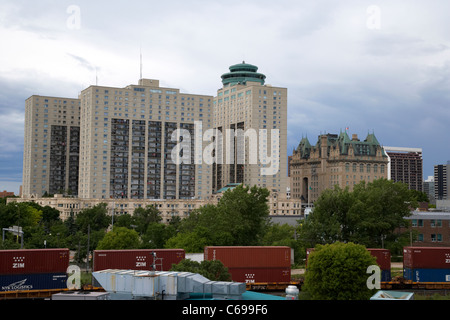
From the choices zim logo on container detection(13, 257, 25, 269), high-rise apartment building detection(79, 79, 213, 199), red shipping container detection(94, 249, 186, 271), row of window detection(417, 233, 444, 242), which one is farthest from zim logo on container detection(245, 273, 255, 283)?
high-rise apartment building detection(79, 79, 213, 199)

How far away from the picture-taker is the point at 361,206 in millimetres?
63875

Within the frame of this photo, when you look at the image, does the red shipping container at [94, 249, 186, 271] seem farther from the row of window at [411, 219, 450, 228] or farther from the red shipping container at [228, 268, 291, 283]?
the row of window at [411, 219, 450, 228]

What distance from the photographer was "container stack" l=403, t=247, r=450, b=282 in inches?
1831

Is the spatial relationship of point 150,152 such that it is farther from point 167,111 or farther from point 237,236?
point 237,236

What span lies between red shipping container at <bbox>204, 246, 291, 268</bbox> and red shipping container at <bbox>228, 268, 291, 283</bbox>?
0.34 meters

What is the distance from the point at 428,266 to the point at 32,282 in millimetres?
34331

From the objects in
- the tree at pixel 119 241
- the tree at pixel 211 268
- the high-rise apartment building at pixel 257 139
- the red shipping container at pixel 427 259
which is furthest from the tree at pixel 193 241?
the high-rise apartment building at pixel 257 139

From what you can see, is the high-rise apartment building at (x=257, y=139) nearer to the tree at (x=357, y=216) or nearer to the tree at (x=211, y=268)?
the tree at (x=357, y=216)

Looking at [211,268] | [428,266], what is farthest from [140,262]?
[428,266]

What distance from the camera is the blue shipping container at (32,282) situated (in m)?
37.4

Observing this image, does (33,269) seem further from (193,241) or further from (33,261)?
(193,241)

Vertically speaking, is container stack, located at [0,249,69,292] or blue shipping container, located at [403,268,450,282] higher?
container stack, located at [0,249,69,292]

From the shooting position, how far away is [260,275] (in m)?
43.5

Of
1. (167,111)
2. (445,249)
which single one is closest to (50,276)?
(445,249)
